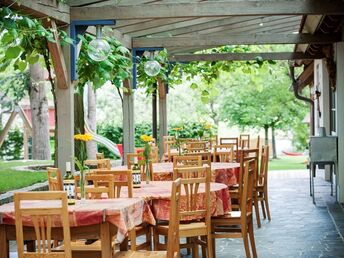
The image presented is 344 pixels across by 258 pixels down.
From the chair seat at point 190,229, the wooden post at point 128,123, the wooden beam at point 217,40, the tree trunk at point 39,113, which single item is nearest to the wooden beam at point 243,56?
the wooden beam at point 217,40

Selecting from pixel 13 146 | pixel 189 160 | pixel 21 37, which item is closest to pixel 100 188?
pixel 21 37

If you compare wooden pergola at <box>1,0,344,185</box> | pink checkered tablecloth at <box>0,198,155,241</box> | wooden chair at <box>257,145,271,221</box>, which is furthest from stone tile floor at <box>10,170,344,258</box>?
pink checkered tablecloth at <box>0,198,155,241</box>

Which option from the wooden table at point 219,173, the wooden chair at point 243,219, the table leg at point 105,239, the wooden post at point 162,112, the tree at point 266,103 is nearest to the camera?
the table leg at point 105,239

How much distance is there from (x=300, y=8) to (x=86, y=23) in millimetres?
2566

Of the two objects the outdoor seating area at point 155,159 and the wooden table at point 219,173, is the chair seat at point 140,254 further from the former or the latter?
the wooden table at point 219,173

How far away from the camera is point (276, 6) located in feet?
30.2

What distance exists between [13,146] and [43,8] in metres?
17.9

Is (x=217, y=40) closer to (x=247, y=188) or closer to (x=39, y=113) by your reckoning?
(x=39, y=113)

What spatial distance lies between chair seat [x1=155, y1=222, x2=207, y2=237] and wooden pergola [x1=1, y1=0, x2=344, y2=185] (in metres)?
2.62

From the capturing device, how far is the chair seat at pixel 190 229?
650 cm

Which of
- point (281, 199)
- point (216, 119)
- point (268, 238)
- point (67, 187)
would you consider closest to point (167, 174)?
point (268, 238)

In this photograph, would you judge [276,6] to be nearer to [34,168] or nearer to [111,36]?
[111,36]

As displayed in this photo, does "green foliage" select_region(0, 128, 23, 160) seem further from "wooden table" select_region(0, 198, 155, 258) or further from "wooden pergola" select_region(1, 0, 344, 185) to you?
"wooden table" select_region(0, 198, 155, 258)

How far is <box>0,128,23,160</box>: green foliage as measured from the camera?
25.3m
